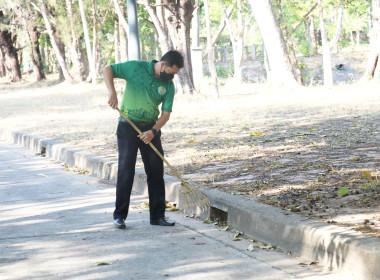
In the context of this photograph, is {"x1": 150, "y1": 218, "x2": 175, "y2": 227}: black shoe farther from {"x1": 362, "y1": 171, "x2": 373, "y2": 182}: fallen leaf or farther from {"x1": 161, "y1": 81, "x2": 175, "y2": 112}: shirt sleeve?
{"x1": 362, "y1": 171, "x2": 373, "y2": 182}: fallen leaf

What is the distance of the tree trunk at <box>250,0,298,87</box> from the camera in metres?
20.5

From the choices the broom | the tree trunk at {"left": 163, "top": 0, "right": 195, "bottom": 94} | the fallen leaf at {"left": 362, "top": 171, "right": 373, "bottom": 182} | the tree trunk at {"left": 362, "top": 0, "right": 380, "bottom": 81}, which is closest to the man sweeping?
the broom

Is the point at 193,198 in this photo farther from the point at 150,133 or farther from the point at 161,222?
the point at 150,133

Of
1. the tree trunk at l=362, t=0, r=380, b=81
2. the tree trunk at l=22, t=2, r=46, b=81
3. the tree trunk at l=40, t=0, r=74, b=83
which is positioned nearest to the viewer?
the tree trunk at l=362, t=0, r=380, b=81

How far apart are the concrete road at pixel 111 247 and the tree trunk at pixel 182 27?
14.4 meters

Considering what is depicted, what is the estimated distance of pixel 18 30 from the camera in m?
47.3

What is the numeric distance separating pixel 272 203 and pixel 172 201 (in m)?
1.65

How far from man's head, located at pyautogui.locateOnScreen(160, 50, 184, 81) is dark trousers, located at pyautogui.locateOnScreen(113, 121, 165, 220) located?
0.50m

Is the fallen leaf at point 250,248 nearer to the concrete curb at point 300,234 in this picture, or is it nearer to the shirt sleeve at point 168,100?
the concrete curb at point 300,234

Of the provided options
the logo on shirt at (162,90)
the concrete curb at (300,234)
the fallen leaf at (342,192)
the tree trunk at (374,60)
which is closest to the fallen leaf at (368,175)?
the fallen leaf at (342,192)

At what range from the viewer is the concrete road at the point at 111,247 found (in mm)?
4816

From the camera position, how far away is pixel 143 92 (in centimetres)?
628

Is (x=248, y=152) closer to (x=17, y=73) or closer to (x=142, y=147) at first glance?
(x=142, y=147)

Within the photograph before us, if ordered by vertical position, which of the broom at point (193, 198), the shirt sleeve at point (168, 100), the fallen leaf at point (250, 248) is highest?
the shirt sleeve at point (168, 100)
